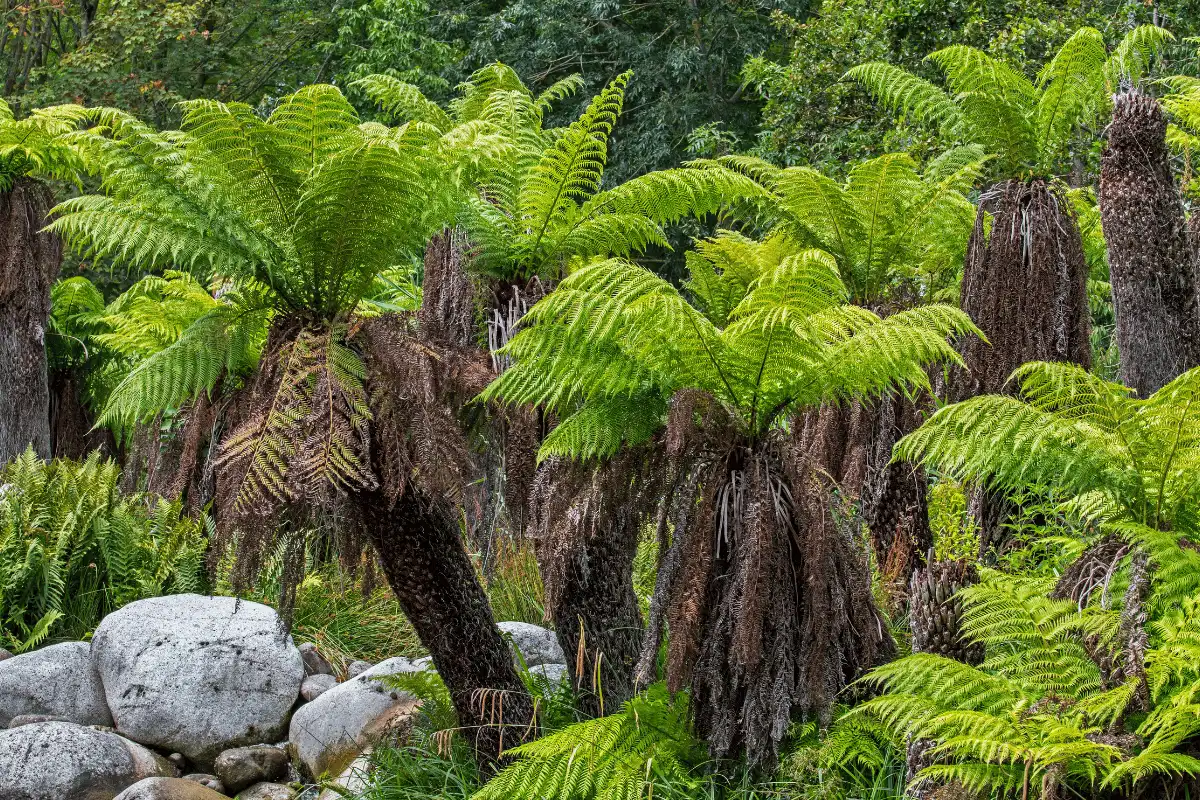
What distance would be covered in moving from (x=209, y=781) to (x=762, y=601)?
3995 mm

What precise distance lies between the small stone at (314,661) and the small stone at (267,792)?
3.22 feet

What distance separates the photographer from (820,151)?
38.2 feet

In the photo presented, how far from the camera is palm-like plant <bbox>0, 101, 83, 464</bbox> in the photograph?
28.3 feet

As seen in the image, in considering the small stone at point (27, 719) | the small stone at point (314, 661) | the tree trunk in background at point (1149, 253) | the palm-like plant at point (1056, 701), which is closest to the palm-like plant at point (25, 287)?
the small stone at point (27, 719)

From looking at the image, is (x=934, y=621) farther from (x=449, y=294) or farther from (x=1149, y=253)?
(x=1149, y=253)

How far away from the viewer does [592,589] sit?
525 cm

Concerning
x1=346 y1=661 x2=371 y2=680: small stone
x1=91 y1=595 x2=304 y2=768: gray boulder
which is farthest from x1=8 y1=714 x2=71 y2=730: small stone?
x1=346 y1=661 x2=371 y2=680: small stone

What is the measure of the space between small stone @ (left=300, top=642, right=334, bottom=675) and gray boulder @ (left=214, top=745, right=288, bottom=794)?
0.76 metres

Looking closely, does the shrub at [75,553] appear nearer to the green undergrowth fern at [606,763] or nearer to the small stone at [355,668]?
the small stone at [355,668]

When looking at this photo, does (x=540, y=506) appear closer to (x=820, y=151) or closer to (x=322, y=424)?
(x=322, y=424)

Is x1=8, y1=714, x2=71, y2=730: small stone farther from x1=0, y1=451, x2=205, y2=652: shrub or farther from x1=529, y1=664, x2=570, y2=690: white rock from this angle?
x1=529, y1=664, x2=570, y2=690: white rock

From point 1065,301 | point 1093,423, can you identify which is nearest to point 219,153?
point 1093,423

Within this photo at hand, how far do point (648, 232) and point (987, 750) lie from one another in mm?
2743

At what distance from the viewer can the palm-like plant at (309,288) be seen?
14.0 feet
